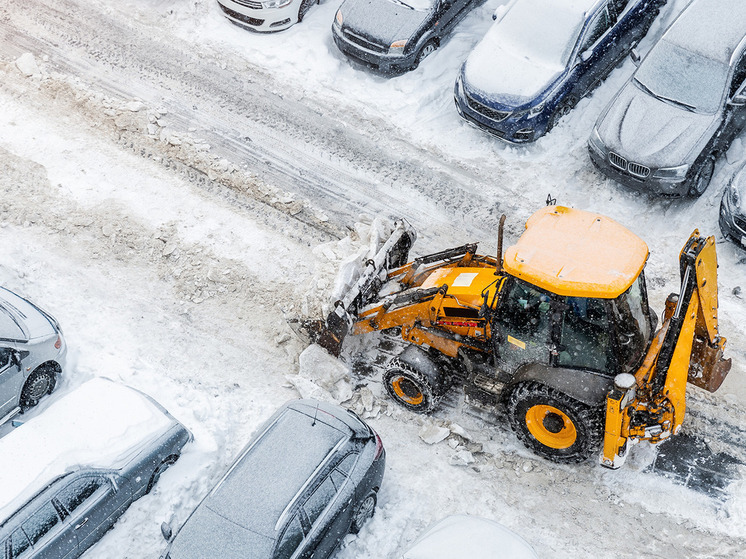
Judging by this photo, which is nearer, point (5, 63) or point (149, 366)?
point (149, 366)

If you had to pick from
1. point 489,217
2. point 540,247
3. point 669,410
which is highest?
point 540,247

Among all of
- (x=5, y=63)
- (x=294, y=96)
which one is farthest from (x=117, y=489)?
(x=5, y=63)

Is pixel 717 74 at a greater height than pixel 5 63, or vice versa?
pixel 717 74

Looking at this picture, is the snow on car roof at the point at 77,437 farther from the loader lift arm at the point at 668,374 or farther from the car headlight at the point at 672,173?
the car headlight at the point at 672,173

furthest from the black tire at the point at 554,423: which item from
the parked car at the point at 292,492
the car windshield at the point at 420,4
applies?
the car windshield at the point at 420,4

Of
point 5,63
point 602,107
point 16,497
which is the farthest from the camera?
point 5,63

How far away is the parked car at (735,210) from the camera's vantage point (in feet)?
31.0

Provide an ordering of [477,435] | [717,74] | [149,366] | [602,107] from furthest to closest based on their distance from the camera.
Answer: [602,107]
[717,74]
[149,366]
[477,435]

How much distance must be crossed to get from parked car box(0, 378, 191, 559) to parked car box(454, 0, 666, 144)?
21.9 feet

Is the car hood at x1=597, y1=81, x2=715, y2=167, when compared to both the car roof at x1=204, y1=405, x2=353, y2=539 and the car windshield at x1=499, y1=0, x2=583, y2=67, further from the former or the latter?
the car roof at x1=204, y1=405, x2=353, y2=539

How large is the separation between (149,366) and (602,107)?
812cm

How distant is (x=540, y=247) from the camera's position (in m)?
7.05

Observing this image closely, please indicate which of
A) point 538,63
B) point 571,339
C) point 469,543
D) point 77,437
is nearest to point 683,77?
point 538,63

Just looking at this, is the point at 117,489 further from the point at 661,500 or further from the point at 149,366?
the point at 661,500
